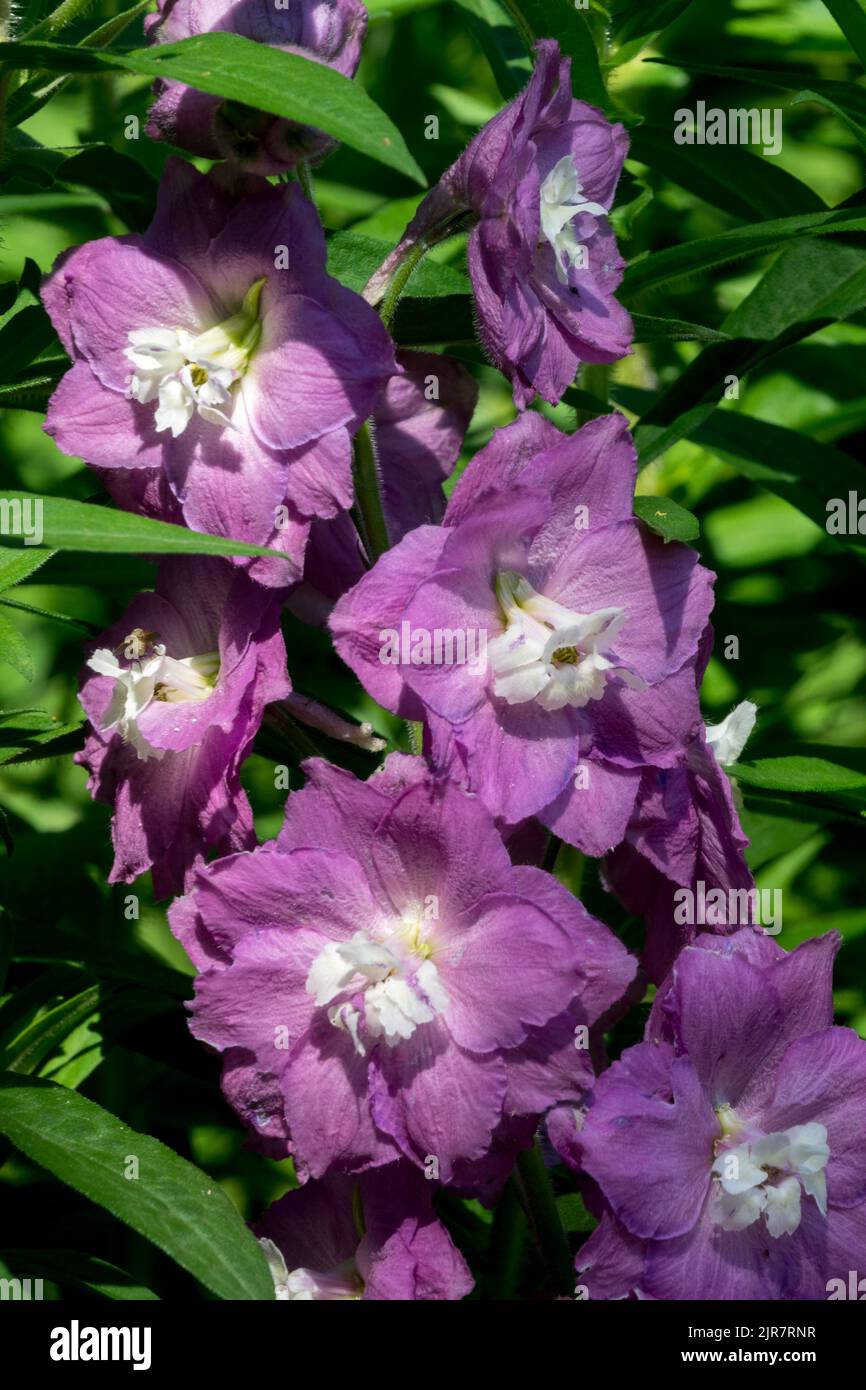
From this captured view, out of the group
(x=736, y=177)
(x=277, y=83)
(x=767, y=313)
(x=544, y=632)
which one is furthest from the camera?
(x=736, y=177)

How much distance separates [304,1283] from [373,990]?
0.52ft

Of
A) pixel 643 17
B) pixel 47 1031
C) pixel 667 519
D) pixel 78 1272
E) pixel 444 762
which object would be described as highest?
pixel 643 17

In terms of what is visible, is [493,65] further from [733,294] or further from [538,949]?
[538,949]

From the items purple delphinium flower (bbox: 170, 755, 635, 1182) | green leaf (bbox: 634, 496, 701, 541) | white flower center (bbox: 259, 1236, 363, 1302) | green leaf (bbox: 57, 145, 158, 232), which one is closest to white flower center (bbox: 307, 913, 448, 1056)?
purple delphinium flower (bbox: 170, 755, 635, 1182)

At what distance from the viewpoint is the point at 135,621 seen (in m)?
0.78

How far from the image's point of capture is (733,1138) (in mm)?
725

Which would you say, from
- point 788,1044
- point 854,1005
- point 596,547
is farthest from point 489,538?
point 854,1005

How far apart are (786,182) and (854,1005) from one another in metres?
0.58

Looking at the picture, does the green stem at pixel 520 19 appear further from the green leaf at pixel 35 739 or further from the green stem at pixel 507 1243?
the green stem at pixel 507 1243

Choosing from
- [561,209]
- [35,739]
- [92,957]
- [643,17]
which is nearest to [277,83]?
[561,209]

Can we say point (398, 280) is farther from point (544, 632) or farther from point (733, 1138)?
point (733, 1138)

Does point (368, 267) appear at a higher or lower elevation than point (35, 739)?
higher

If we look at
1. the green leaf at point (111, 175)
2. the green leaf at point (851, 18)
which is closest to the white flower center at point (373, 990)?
the green leaf at point (111, 175)

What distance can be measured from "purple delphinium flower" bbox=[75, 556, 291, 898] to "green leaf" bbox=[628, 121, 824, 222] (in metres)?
0.49
